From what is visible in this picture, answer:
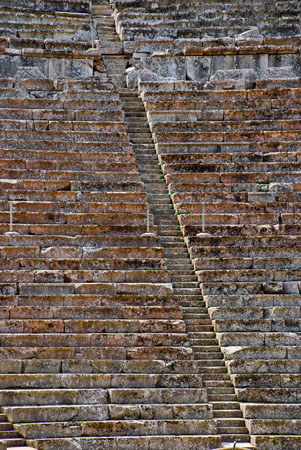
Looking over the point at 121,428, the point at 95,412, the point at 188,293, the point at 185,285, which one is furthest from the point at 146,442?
the point at 185,285

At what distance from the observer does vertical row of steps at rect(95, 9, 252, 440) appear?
37.7 feet

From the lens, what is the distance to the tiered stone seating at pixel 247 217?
1188cm

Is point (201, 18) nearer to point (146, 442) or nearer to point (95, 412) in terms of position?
point (95, 412)

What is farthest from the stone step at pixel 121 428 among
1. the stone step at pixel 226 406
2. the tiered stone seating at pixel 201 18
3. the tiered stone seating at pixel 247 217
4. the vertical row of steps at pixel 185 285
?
the tiered stone seating at pixel 201 18

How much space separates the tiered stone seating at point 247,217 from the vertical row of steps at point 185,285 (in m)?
0.16

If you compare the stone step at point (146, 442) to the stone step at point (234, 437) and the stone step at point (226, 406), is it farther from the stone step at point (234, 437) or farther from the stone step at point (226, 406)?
the stone step at point (226, 406)

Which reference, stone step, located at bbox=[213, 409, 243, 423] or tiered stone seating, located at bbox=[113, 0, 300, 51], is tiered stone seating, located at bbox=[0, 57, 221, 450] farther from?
tiered stone seating, located at bbox=[113, 0, 300, 51]

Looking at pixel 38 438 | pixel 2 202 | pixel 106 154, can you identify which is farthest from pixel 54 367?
pixel 106 154

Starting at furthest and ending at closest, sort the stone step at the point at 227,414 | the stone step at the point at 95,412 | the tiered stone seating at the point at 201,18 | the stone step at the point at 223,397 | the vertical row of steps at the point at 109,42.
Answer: the tiered stone seating at the point at 201,18 → the vertical row of steps at the point at 109,42 → the stone step at the point at 223,397 → the stone step at the point at 227,414 → the stone step at the point at 95,412

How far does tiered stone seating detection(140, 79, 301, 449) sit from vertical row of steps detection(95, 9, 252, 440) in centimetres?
16

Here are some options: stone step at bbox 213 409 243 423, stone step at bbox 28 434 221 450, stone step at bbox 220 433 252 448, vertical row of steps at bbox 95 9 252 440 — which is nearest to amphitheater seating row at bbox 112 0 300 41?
vertical row of steps at bbox 95 9 252 440

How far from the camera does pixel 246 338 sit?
40.8 feet

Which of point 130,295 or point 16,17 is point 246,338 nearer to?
point 130,295

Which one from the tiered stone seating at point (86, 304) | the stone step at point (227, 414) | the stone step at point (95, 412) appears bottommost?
the stone step at point (227, 414)
